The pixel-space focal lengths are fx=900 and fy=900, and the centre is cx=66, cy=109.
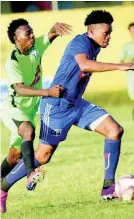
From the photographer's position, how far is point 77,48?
812 centimetres

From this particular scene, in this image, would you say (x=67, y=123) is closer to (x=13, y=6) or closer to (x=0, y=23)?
(x=0, y=23)

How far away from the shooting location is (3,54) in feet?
63.5

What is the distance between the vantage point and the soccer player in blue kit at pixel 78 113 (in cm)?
817

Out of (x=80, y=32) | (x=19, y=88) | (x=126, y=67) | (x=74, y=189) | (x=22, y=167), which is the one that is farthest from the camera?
(x=80, y=32)

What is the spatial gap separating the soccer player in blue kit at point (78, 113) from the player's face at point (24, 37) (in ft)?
2.83

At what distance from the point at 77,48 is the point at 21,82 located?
0.84 m

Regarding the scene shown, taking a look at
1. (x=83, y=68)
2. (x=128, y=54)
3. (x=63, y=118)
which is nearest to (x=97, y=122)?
(x=63, y=118)

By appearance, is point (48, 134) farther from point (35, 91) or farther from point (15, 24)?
point (15, 24)

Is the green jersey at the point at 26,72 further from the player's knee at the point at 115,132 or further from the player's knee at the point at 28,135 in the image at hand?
the player's knee at the point at 115,132

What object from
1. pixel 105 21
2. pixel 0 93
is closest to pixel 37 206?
pixel 105 21

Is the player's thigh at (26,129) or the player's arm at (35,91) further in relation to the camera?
the player's thigh at (26,129)

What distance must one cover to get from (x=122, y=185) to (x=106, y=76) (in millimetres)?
11601

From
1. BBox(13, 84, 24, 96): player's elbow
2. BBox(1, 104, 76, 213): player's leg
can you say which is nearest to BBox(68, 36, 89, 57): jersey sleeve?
BBox(1, 104, 76, 213): player's leg

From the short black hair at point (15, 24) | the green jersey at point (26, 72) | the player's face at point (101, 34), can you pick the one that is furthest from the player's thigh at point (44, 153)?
the short black hair at point (15, 24)
